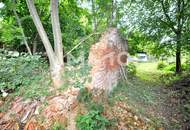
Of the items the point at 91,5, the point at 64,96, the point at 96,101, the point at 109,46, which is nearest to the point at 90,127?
the point at 96,101

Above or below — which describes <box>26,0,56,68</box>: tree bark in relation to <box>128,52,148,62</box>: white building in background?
above

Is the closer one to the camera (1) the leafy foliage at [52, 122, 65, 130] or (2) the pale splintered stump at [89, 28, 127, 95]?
(1) the leafy foliage at [52, 122, 65, 130]

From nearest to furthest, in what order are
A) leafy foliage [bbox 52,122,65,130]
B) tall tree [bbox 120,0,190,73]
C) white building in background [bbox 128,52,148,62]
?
leafy foliage [bbox 52,122,65,130] < tall tree [bbox 120,0,190,73] < white building in background [bbox 128,52,148,62]

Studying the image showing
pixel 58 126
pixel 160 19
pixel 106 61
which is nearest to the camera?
pixel 58 126

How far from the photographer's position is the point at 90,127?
319 centimetres

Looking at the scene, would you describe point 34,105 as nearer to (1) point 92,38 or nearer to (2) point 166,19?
(1) point 92,38

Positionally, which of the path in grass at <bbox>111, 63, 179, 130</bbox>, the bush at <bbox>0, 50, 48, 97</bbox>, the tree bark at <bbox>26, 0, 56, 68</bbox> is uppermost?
the tree bark at <bbox>26, 0, 56, 68</bbox>

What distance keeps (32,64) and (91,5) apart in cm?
345

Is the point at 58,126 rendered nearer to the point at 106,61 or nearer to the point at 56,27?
the point at 106,61

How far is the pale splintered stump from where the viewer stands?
12.9ft

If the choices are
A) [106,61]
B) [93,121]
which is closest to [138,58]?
[106,61]

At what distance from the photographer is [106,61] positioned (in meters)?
4.08

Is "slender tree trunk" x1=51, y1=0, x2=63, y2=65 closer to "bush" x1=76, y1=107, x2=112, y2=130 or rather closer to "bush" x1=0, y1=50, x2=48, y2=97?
"bush" x1=0, y1=50, x2=48, y2=97

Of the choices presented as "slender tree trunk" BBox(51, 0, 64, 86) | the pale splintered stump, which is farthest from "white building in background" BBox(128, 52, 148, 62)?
"slender tree trunk" BBox(51, 0, 64, 86)
